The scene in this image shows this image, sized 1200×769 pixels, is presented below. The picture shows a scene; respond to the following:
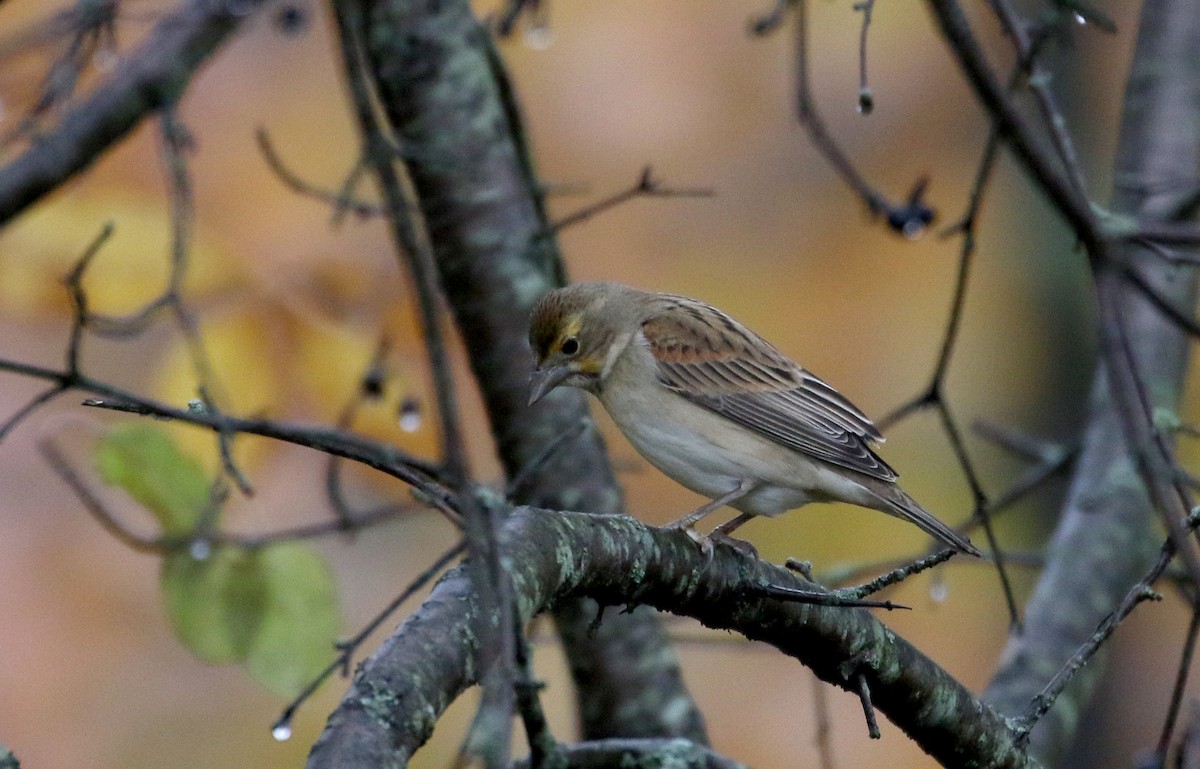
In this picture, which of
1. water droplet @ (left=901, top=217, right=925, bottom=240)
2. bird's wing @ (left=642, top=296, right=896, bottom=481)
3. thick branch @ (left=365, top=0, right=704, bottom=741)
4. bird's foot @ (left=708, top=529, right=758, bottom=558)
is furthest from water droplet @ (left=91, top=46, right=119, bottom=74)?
water droplet @ (left=901, top=217, right=925, bottom=240)

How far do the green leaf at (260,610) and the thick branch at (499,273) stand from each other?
48.2 inches

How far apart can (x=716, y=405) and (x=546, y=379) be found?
2.05 feet

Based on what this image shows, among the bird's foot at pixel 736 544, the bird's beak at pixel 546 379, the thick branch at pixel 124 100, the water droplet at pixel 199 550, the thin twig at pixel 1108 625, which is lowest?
the thin twig at pixel 1108 625

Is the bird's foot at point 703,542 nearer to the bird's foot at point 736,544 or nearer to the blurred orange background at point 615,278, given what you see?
Answer: the bird's foot at point 736,544

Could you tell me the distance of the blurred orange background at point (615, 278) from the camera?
5.62m

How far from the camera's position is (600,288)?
212 inches

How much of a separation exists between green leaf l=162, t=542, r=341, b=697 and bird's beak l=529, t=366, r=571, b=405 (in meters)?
1.10

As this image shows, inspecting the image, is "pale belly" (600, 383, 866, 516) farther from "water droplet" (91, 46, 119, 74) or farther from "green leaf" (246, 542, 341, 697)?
"water droplet" (91, 46, 119, 74)

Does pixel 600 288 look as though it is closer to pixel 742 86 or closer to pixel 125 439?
pixel 125 439


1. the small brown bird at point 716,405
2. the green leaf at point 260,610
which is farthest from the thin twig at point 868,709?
the green leaf at point 260,610

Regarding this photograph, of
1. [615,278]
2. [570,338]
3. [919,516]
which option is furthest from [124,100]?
[615,278]

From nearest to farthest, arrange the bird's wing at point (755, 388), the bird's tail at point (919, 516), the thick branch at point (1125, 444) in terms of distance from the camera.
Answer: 1. the bird's tail at point (919, 516)
2. the bird's wing at point (755, 388)
3. the thick branch at point (1125, 444)

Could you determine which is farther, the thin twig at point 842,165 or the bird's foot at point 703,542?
the thin twig at point 842,165

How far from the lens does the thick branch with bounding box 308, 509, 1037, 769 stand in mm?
2270
